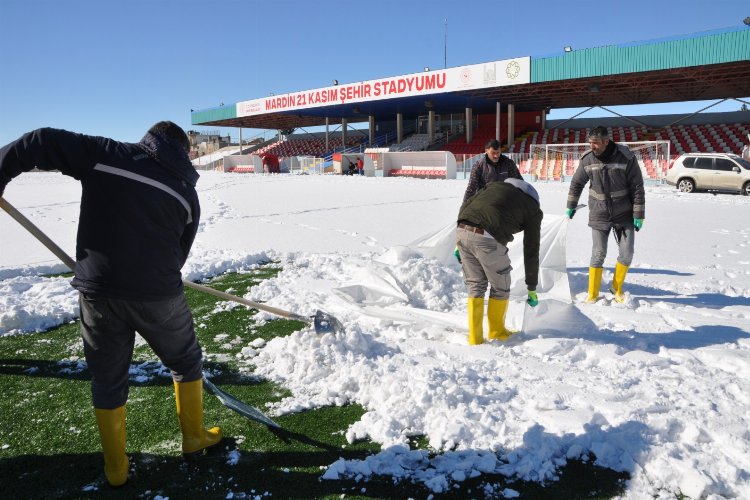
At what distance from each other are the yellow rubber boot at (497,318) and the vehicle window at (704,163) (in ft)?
53.8

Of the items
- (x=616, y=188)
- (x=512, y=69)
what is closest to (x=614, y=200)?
(x=616, y=188)

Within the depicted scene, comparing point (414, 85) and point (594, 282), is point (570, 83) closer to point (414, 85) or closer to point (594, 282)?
point (414, 85)

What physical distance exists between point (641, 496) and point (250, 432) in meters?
1.84

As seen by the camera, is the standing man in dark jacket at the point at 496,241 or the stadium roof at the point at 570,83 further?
the stadium roof at the point at 570,83

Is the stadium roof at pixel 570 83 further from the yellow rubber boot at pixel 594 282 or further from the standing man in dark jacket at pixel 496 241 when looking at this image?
the standing man in dark jacket at pixel 496 241

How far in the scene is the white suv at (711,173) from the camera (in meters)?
16.1

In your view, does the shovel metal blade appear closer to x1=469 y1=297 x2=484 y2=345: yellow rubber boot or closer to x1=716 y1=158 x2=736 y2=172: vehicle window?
x1=469 y1=297 x2=484 y2=345: yellow rubber boot

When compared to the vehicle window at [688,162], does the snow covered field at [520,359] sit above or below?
below

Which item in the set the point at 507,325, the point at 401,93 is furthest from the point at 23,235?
the point at 401,93

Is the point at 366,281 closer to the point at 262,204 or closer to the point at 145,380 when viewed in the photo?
the point at 145,380

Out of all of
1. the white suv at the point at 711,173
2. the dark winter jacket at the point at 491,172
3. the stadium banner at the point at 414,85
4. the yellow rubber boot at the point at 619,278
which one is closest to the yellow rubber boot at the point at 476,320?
the dark winter jacket at the point at 491,172

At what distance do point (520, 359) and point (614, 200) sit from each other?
238 centimetres

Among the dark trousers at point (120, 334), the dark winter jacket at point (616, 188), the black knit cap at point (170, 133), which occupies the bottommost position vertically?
the dark trousers at point (120, 334)

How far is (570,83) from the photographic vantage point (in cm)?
2605
